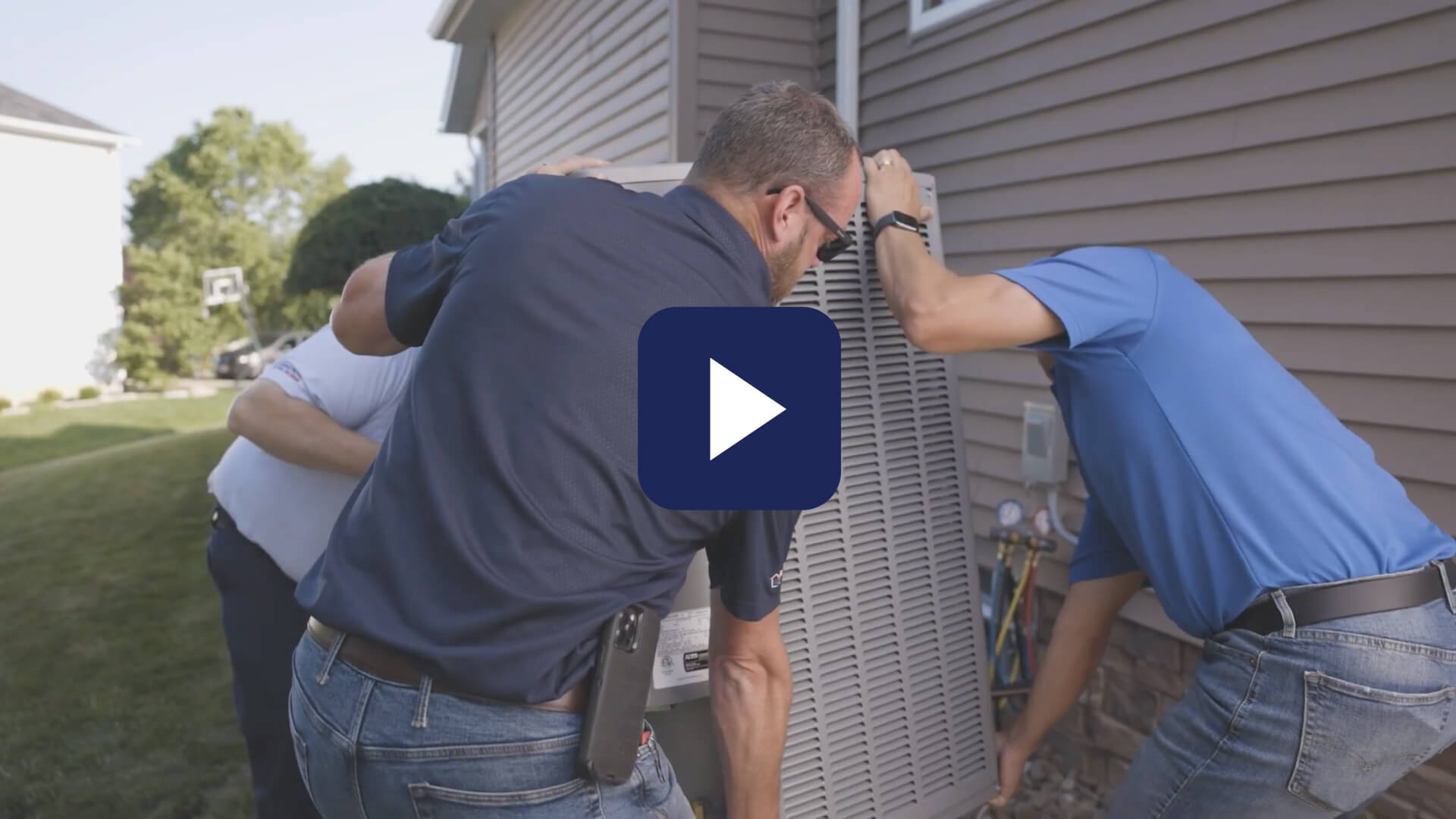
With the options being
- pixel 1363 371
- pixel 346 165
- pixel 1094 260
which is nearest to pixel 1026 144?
pixel 1363 371

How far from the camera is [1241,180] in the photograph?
3.01 metres

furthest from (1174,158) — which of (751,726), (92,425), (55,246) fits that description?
(55,246)

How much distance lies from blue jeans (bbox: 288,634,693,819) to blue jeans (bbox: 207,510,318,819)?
1.18m

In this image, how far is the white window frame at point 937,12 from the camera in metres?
4.04

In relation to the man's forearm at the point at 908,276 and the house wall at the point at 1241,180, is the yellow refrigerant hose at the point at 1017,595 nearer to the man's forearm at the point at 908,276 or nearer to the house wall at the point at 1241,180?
the house wall at the point at 1241,180

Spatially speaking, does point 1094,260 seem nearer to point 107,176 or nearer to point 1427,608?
point 1427,608

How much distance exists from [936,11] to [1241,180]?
5.85ft

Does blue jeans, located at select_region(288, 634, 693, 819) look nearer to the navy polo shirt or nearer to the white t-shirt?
the navy polo shirt

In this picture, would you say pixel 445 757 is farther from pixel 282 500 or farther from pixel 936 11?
pixel 936 11

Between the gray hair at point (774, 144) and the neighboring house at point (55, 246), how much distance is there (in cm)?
2554

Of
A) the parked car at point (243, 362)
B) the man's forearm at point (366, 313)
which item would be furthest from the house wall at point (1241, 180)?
the parked car at point (243, 362)

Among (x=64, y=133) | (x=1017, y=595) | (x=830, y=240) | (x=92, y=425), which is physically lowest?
(x=92, y=425)

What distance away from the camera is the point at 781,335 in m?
1.61
